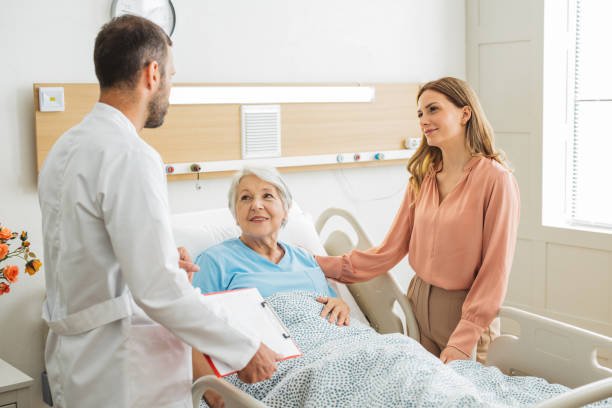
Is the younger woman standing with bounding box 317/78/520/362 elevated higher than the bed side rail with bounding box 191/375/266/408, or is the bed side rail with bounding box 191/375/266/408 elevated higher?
the younger woman standing with bounding box 317/78/520/362

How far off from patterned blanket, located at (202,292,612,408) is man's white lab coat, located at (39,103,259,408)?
0.74ft

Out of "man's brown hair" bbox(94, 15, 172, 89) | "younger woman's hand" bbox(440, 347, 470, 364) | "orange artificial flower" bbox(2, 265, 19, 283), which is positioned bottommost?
"younger woman's hand" bbox(440, 347, 470, 364)

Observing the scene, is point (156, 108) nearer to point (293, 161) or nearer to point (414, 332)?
point (414, 332)

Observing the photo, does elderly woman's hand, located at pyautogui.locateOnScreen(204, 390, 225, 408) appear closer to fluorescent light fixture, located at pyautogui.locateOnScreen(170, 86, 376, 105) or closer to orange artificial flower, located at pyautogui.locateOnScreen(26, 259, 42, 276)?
orange artificial flower, located at pyautogui.locateOnScreen(26, 259, 42, 276)

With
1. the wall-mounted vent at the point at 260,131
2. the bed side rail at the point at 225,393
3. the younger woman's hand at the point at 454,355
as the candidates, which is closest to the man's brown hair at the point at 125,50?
the bed side rail at the point at 225,393

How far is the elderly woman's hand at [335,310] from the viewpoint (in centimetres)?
242

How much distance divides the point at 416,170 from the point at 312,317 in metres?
0.74

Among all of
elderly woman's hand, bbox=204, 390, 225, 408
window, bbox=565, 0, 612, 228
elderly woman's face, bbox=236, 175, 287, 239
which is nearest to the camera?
elderly woman's hand, bbox=204, 390, 225, 408

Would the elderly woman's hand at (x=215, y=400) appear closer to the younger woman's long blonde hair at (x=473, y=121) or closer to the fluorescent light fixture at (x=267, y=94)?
the younger woman's long blonde hair at (x=473, y=121)

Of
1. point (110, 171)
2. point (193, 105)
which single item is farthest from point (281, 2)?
point (110, 171)

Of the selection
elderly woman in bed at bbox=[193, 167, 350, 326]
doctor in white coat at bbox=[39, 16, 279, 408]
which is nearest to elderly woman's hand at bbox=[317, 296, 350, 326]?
elderly woman in bed at bbox=[193, 167, 350, 326]

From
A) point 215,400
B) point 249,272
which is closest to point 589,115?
point 249,272

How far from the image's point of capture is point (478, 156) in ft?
8.19

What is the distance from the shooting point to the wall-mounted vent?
329 centimetres
